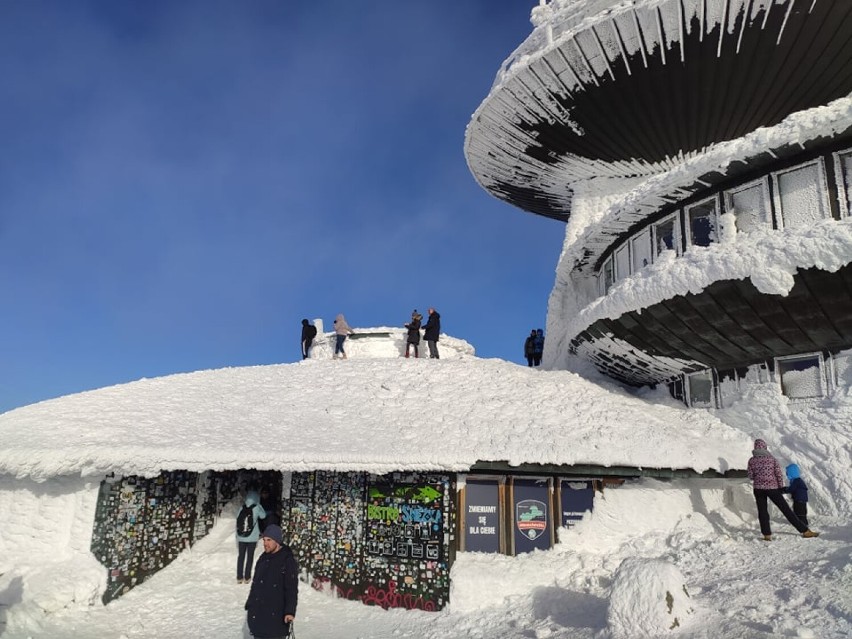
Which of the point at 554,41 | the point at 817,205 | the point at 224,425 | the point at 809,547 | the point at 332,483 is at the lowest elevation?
the point at 809,547

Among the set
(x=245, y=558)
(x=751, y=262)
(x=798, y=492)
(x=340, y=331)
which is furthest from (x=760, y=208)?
(x=340, y=331)

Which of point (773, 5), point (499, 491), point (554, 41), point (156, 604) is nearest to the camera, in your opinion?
point (156, 604)

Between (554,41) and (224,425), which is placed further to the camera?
(554,41)

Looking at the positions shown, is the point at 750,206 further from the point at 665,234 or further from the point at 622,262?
the point at 622,262

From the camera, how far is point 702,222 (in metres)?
12.8

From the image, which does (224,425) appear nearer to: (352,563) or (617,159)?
(352,563)

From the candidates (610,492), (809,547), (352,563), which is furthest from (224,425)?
(809,547)

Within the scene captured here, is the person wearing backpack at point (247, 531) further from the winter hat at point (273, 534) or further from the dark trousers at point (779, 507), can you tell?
the dark trousers at point (779, 507)

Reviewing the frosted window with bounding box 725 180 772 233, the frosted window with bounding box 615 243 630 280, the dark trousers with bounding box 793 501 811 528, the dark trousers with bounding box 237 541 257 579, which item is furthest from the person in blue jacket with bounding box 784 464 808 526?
the dark trousers with bounding box 237 541 257 579

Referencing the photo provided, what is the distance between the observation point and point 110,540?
9.98 meters

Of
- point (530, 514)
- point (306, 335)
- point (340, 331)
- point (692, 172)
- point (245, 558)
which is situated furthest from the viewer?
point (306, 335)

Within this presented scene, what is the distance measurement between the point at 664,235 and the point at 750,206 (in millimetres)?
2369

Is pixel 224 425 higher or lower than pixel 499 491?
higher

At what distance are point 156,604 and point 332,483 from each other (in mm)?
3476
